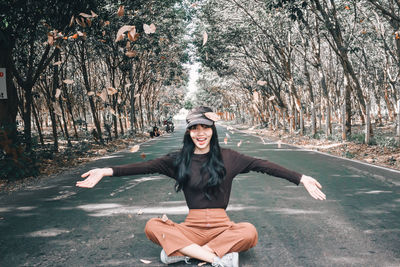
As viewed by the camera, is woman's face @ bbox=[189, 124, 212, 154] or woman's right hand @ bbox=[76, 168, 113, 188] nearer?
woman's right hand @ bbox=[76, 168, 113, 188]

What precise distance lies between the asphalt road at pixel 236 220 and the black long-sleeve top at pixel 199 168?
707 mm

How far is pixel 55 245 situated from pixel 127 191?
3.62 metres

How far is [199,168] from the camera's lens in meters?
4.05

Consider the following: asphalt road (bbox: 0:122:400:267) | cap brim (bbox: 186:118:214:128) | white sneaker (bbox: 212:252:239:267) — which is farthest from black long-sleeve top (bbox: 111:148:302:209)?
asphalt road (bbox: 0:122:400:267)

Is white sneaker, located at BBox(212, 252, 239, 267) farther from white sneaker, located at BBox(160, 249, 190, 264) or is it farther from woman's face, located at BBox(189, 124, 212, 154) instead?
woman's face, located at BBox(189, 124, 212, 154)

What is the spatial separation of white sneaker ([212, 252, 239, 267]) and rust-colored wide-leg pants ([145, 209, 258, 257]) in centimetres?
6

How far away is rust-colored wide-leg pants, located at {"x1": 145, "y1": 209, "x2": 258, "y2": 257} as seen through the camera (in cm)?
389

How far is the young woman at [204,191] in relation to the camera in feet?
12.8

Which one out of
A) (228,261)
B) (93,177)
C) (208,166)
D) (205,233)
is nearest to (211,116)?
(208,166)

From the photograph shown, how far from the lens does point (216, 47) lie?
2698cm

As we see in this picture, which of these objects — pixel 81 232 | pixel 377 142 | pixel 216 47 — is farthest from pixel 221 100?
pixel 81 232

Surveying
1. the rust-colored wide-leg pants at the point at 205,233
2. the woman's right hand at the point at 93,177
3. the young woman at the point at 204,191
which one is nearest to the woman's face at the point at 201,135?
the young woman at the point at 204,191

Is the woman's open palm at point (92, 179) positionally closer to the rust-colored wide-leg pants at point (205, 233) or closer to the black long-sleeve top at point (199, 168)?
the black long-sleeve top at point (199, 168)

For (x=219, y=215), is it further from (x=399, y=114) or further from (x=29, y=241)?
(x=399, y=114)
